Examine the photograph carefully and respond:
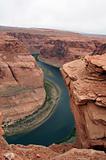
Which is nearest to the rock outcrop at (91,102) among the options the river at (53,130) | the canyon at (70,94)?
the canyon at (70,94)

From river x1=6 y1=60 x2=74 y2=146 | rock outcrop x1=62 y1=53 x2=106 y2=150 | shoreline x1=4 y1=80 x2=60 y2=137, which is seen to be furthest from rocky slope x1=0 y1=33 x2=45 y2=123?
rock outcrop x1=62 y1=53 x2=106 y2=150

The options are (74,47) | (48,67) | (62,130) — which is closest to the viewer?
(62,130)

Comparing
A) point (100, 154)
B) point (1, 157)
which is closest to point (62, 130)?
point (100, 154)

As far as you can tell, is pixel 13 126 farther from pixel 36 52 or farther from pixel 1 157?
pixel 36 52

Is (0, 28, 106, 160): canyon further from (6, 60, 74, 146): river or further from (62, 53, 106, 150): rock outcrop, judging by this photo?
(6, 60, 74, 146): river

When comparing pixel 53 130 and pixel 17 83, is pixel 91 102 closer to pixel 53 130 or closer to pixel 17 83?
pixel 53 130

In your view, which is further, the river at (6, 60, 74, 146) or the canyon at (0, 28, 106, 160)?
the river at (6, 60, 74, 146)

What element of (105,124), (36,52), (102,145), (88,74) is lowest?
(36,52)
